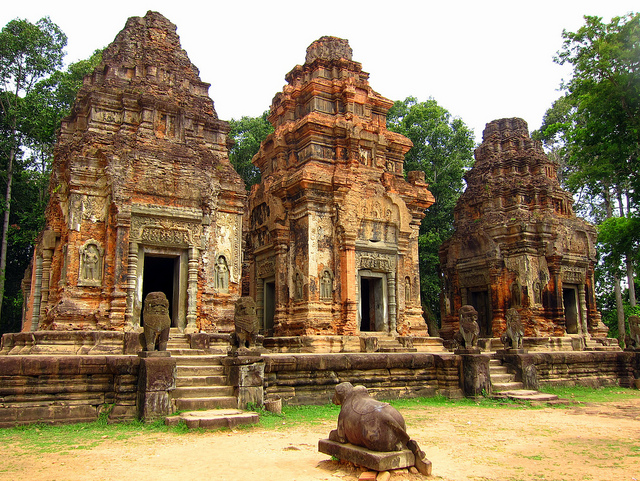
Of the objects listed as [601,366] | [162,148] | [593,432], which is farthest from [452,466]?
[601,366]

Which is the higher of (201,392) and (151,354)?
(151,354)

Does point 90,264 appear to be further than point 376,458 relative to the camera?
Yes

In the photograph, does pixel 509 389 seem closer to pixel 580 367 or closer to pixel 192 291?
pixel 580 367

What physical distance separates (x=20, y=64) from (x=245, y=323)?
2032 centimetres

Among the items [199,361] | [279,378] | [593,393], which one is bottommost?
[593,393]

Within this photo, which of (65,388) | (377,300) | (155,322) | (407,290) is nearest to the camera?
(65,388)

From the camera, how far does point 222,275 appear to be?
13.4 metres

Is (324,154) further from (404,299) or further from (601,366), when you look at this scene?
(601,366)

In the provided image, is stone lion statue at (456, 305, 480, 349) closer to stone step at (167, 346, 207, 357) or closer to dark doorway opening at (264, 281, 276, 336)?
stone step at (167, 346, 207, 357)

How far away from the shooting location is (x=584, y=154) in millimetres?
14336

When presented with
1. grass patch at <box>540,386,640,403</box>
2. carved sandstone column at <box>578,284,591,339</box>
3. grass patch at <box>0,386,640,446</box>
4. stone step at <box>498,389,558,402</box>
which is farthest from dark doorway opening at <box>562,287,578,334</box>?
grass patch at <box>0,386,640,446</box>

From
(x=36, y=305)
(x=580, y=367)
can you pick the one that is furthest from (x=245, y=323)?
(x=580, y=367)

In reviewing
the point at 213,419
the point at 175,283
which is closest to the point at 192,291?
the point at 175,283

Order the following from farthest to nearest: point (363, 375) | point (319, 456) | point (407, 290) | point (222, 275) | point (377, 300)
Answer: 1. point (407, 290)
2. point (377, 300)
3. point (222, 275)
4. point (363, 375)
5. point (319, 456)
